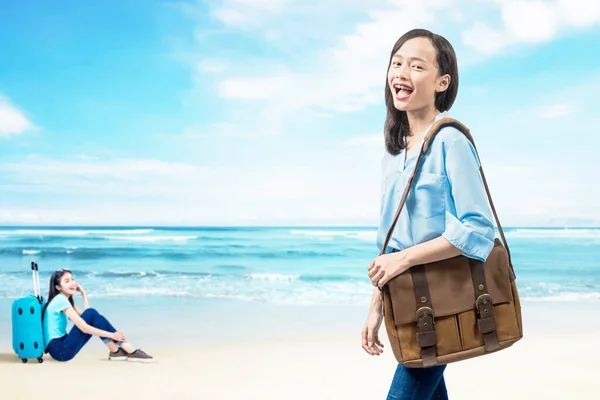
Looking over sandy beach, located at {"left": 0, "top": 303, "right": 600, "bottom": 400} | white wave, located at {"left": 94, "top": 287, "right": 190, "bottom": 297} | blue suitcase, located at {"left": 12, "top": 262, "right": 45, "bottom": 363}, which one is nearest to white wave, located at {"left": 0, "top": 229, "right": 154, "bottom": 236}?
white wave, located at {"left": 94, "top": 287, "right": 190, "bottom": 297}

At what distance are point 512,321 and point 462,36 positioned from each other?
1468 centimetres

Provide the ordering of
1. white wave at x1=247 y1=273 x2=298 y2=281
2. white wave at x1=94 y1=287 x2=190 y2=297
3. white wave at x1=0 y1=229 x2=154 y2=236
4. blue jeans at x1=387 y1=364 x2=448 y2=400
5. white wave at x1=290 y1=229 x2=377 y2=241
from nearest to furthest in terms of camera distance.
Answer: blue jeans at x1=387 y1=364 x2=448 y2=400
white wave at x1=94 y1=287 x2=190 y2=297
white wave at x1=247 y1=273 x2=298 y2=281
white wave at x1=290 y1=229 x2=377 y2=241
white wave at x1=0 y1=229 x2=154 y2=236

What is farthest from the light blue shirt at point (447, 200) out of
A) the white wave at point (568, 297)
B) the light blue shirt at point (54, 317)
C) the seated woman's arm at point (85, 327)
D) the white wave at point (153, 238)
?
the white wave at point (153, 238)

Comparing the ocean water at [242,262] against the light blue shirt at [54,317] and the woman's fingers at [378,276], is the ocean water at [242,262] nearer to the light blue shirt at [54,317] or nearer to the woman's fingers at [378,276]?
the light blue shirt at [54,317]

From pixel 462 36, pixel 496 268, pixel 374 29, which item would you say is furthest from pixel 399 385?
pixel 374 29

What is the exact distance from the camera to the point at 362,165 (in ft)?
61.3

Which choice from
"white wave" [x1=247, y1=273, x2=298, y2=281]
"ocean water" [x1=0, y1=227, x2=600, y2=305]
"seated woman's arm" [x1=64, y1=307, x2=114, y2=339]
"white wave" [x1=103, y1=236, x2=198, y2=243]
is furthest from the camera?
"white wave" [x1=103, y1=236, x2=198, y2=243]

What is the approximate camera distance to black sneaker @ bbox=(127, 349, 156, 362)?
13.9ft

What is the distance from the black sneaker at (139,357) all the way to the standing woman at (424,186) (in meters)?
2.83

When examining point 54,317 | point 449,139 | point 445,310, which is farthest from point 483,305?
point 54,317

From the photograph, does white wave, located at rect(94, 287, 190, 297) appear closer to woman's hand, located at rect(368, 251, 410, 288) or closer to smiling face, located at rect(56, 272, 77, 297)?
smiling face, located at rect(56, 272, 77, 297)

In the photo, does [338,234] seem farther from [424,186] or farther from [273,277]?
[424,186]

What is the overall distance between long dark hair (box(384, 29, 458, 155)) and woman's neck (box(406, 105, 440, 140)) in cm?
3

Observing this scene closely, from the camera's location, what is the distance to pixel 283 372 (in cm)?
398
